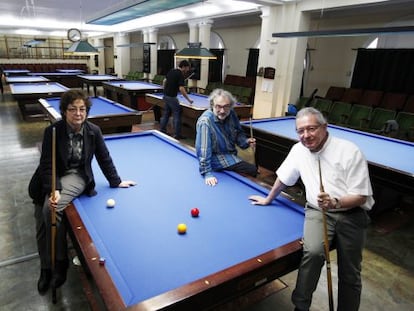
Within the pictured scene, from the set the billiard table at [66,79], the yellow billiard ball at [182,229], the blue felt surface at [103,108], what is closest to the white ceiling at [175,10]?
the blue felt surface at [103,108]

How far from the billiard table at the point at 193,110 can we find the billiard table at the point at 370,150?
42.6 inches

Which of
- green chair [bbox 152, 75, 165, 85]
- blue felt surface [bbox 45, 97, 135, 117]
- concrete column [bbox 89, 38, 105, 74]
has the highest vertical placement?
concrete column [bbox 89, 38, 105, 74]

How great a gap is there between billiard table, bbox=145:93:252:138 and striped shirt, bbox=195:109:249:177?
2444mm

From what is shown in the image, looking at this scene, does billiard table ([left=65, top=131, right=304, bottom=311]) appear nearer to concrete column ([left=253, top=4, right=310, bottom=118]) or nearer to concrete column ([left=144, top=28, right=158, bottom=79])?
concrete column ([left=253, top=4, right=310, bottom=118])

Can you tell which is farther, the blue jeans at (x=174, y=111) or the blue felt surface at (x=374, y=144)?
the blue jeans at (x=174, y=111)

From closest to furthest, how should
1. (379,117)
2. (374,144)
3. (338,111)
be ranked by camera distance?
(374,144), (379,117), (338,111)

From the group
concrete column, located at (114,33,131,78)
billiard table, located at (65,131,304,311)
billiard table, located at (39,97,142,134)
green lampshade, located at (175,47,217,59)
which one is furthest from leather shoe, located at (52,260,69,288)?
concrete column, located at (114,33,131,78)

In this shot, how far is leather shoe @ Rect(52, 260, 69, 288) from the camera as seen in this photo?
200 centimetres

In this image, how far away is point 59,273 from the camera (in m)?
2.03

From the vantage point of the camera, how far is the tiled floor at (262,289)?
2018mm

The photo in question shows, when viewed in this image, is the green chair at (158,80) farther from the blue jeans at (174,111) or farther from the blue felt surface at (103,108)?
the blue jeans at (174,111)

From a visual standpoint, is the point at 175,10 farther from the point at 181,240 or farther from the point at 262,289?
the point at 181,240

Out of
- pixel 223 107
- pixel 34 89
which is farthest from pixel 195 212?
pixel 34 89

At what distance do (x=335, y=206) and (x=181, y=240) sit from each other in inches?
32.5
